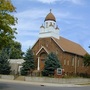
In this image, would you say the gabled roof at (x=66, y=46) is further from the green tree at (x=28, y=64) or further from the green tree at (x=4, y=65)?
the green tree at (x=4, y=65)

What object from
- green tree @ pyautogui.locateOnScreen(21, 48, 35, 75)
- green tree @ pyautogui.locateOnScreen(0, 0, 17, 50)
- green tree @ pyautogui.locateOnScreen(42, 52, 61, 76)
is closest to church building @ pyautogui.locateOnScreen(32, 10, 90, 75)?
green tree @ pyautogui.locateOnScreen(21, 48, 35, 75)

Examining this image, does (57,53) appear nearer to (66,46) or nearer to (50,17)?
(66,46)

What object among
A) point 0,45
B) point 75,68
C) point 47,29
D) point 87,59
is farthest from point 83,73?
point 0,45

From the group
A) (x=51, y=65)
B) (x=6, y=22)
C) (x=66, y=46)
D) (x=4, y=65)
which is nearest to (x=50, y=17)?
(x=66, y=46)

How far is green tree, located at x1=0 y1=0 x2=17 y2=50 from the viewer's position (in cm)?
2770

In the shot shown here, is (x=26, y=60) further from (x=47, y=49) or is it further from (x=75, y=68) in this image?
(x=75, y=68)

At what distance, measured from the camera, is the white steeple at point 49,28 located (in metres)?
69.3

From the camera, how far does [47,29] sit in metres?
70.0

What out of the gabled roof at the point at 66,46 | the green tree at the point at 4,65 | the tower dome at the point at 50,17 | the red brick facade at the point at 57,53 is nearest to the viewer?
the green tree at the point at 4,65

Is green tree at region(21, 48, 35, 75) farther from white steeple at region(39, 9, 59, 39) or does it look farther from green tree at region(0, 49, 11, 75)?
white steeple at region(39, 9, 59, 39)

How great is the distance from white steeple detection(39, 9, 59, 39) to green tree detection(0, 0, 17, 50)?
1524 inches

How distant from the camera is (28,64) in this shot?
214ft

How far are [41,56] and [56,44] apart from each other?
4836 millimetres

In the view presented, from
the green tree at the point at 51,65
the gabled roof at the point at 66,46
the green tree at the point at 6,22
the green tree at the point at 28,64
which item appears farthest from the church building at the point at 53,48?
the green tree at the point at 6,22
